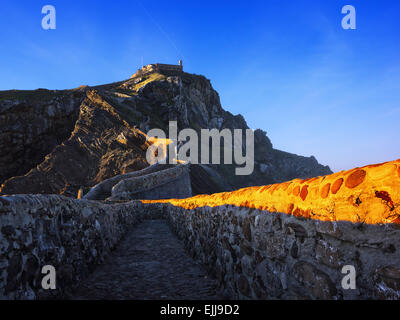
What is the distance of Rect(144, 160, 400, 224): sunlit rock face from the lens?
1546 mm

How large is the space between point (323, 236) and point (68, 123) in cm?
5567

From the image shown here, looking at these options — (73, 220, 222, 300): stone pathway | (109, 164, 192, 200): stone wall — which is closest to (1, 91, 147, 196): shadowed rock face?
(109, 164, 192, 200): stone wall

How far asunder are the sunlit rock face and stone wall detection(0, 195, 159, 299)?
Answer: 278 cm

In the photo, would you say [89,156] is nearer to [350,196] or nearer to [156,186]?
[156,186]

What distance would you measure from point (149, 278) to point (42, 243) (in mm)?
2167

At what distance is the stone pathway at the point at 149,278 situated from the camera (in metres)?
3.96

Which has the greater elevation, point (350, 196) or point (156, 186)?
point (350, 196)

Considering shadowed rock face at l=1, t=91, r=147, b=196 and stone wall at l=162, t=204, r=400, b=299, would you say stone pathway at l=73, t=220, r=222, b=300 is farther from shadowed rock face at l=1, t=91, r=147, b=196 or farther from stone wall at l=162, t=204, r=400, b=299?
shadowed rock face at l=1, t=91, r=147, b=196

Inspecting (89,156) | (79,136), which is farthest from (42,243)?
(79,136)

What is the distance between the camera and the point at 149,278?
4766 millimetres

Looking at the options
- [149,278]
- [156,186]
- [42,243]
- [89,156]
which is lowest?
[149,278]

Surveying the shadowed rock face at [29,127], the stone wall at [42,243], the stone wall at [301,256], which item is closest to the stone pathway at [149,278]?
the stone wall at [42,243]

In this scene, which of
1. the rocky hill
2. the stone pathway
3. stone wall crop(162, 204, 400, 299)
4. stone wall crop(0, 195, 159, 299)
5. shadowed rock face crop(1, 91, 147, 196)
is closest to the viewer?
stone wall crop(162, 204, 400, 299)
